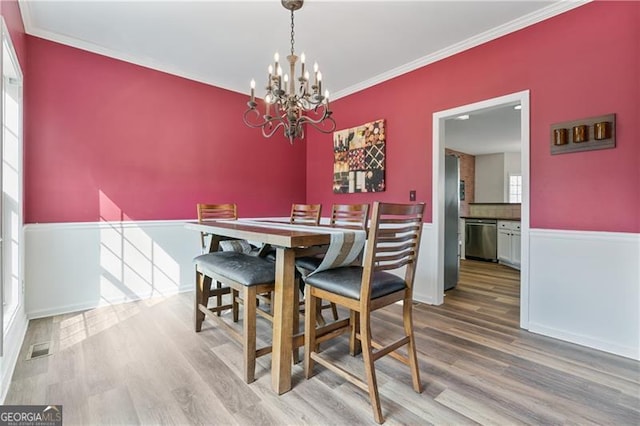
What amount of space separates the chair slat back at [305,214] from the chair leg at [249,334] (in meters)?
1.26

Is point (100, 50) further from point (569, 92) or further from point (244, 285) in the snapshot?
point (569, 92)

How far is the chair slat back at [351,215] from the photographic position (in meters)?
2.58

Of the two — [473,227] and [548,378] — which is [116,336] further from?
[473,227]

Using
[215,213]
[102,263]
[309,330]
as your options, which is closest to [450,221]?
[309,330]

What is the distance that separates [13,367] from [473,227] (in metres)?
6.53

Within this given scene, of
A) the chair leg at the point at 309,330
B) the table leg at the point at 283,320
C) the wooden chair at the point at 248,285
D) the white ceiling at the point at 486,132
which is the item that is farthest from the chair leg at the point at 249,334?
the white ceiling at the point at 486,132

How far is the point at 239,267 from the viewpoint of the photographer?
1.93 meters

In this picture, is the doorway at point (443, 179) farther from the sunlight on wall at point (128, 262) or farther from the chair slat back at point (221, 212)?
the sunlight on wall at point (128, 262)

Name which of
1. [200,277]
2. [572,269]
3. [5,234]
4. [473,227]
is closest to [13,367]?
[5,234]

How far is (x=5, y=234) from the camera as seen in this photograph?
2.26 m

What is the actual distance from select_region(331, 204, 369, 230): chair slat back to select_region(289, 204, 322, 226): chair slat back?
19cm

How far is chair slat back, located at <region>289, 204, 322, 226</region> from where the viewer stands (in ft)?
9.76

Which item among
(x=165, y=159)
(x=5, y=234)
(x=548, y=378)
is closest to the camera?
(x=548, y=378)

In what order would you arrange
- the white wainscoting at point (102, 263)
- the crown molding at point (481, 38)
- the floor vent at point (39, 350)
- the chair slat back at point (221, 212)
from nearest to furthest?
1. the floor vent at point (39, 350)
2. the crown molding at point (481, 38)
3. the white wainscoting at point (102, 263)
4. the chair slat back at point (221, 212)
